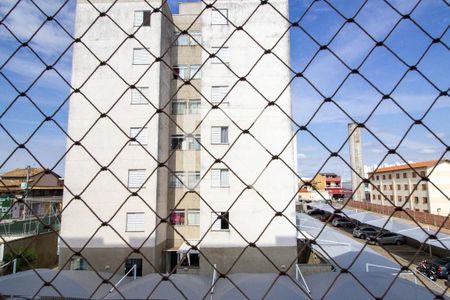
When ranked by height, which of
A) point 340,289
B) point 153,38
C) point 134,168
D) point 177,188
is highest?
point 153,38

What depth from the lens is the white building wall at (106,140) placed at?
8.27 metres

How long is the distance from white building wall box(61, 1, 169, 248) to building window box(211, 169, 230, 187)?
162 centimetres

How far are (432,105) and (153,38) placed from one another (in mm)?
9047

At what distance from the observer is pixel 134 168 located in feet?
28.2

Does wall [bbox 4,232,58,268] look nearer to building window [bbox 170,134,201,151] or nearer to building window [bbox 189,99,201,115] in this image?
building window [bbox 170,134,201,151]

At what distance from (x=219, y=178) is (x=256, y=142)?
4.84 ft

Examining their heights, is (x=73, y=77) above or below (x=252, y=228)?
above

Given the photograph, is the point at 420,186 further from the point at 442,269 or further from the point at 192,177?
the point at 192,177

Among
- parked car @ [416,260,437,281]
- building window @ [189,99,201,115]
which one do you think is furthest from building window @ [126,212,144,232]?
parked car @ [416,260,437,281]

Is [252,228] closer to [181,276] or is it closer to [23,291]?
[181,276]

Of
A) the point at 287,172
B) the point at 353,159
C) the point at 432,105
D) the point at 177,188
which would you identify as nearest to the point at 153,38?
the point at 177,188

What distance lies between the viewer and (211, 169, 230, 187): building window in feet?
27.1

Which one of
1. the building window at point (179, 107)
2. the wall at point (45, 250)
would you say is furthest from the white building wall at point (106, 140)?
the wall at point (45, 250)

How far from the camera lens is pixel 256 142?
7.68m
